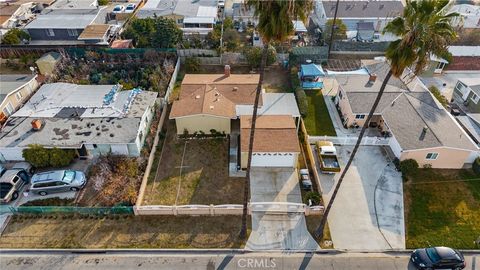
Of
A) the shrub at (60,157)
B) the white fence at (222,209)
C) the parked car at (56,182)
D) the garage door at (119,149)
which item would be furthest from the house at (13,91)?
the white fence at (222,209)

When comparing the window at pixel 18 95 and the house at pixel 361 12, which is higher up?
the house at pixel 361 12

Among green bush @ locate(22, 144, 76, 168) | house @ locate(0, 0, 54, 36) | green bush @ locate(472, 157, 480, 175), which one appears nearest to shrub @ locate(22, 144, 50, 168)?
green bush @ locate(22, 144, 76, 168)

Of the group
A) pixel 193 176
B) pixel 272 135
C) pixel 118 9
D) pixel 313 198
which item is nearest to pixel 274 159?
pixel 272 135

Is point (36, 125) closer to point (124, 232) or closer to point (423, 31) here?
point (124, 232)

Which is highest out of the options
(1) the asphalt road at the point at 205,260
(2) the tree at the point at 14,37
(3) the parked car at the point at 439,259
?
(2) the tree at the point at 14,37

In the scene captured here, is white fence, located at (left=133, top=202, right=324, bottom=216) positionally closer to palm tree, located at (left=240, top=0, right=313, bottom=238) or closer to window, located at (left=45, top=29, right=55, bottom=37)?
palm tree, located at (left=240, top=0, right=313, bottom=238)

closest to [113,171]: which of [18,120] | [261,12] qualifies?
[18,120]

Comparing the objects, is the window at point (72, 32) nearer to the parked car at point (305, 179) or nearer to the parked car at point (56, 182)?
the parked car at point (56, 182)
